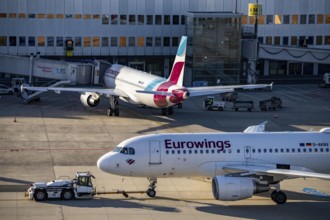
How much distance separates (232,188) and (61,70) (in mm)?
54576

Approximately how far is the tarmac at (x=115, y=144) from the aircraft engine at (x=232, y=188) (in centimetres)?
112

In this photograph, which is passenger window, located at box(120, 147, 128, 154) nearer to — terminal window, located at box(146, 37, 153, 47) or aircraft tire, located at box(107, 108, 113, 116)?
aircraft tire, located at box(107, 108, 113, 116)

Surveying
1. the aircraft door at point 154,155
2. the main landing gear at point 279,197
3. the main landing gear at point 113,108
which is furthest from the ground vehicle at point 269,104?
the aircraft door at point 154,155

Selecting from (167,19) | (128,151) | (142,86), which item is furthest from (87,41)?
(128,151)

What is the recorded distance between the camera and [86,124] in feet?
261

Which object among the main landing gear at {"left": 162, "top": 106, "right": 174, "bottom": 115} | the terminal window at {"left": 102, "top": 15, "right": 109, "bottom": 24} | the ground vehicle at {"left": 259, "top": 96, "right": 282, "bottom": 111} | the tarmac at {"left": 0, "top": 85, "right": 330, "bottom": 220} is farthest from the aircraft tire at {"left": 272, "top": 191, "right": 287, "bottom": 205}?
the terminal window at {"left": 102, "top": 15, "right": 109, "bottom": 24}

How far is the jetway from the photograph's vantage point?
98250 millimetres

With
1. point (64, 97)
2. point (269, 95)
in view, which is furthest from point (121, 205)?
point (269, 95)

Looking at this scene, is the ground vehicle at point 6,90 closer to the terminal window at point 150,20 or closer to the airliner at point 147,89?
the airliner at point 147,89

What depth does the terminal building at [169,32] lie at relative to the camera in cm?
10875

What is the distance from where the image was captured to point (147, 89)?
83.3 meters

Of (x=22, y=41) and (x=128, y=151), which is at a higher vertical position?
(x=22, y=41)

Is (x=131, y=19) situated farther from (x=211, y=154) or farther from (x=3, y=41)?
(x=211, y=154)

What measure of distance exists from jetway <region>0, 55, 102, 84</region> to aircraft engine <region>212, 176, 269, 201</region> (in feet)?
170
